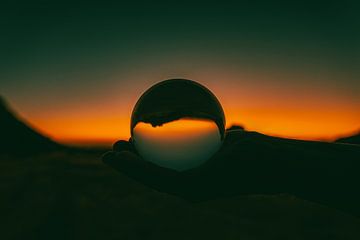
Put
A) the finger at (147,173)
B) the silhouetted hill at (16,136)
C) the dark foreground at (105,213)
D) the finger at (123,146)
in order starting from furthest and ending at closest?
1. the silhouetted hill at (16,136)
2. the dark foreground at (105,213)
3. the finger at (123,146)
4. the finger at (147,173)

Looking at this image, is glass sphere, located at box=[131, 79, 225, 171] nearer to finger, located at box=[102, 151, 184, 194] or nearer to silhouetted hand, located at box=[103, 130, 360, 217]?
silhouetted hand, located at box=[103, 130, 360, 217]

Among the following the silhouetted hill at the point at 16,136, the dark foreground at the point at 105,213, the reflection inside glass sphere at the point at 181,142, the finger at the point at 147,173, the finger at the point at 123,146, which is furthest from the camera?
the silhouetted hill at the point at 16,136

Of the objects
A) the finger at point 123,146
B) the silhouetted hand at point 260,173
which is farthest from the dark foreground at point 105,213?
the silhouetted hand at point 260,173

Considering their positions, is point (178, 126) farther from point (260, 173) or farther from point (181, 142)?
point (260, 173)

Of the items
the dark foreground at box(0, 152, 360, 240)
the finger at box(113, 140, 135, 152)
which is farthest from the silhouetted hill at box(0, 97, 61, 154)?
the finger at box(113, 140, 135, 152)

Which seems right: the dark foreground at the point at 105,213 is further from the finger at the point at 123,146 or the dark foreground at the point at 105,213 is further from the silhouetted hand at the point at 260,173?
the silhouetted hand at the point at 260,173

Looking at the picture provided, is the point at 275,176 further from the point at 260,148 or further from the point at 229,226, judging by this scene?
the point at 229,226
